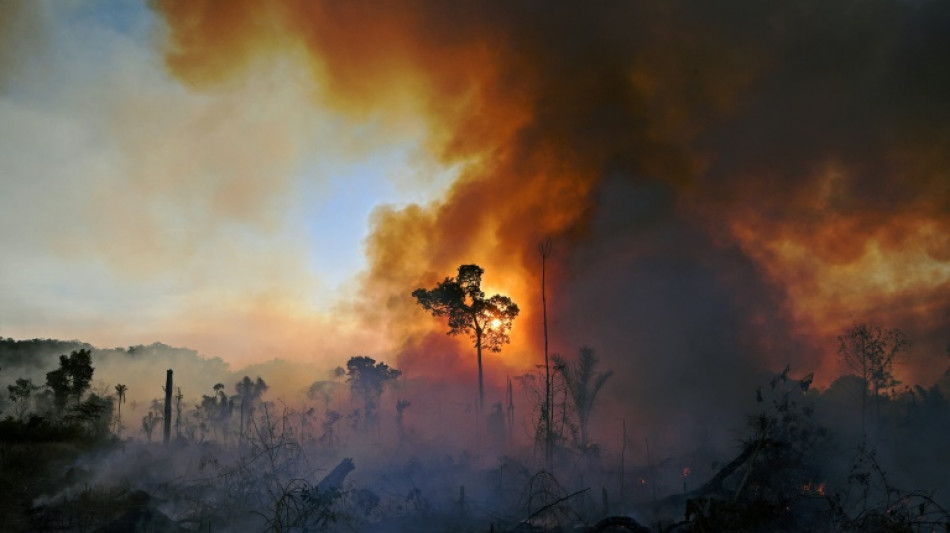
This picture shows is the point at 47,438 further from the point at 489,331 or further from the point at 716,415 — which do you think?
the point at 716,415

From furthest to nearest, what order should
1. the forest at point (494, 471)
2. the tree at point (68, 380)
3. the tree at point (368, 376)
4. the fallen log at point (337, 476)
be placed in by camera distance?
the tree at point (368, 376) → the tree at point (68, 380) → the fallen log at point (337, 476) → the forest at point (494, 471)

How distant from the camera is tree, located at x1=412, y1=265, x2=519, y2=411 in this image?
179 feet

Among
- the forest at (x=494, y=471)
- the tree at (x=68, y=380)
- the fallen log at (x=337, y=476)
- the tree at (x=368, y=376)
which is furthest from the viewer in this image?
the tree at (x=368, y=376)

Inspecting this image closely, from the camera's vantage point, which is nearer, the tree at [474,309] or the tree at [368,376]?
the tree at [474,309]

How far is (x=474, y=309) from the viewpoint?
54719 mm

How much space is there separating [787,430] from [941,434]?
40.4 m

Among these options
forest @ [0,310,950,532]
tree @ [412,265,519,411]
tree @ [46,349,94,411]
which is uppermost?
tree @ [412,265,519,411]

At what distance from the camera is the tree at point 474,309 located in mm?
54562

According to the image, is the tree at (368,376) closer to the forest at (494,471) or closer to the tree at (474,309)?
the forest at (494,471)

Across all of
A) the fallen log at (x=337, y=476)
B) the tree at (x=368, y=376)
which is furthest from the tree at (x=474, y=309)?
the fallen log at (x=337, y=476)

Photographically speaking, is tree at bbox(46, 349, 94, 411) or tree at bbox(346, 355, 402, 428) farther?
tree at bbox(346, 355, 402, 428)

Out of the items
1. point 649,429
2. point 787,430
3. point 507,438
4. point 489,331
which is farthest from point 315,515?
Answer: point 649,429

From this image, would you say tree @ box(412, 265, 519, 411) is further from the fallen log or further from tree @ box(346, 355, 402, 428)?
the fallen log

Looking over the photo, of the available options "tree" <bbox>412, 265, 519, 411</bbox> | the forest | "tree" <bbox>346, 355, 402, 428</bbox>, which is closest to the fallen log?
the forest
